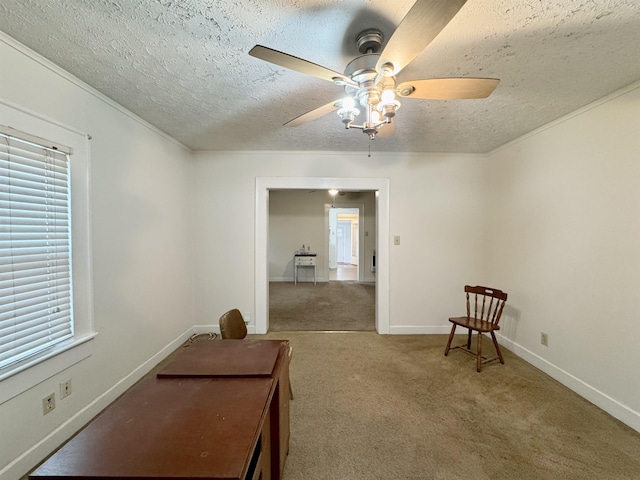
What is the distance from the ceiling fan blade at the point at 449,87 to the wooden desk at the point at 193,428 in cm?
153

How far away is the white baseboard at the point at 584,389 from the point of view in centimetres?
191

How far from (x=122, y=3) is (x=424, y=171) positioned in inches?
127

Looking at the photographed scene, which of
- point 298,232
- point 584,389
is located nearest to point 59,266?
point 584,389

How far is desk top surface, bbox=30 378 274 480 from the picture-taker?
0.77 meters

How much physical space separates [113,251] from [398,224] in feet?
9.75

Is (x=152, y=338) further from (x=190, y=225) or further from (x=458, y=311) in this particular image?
(x=458, y=311)

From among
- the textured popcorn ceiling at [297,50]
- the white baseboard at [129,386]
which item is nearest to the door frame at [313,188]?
the white baseboard at [129,386]

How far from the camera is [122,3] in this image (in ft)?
4.06

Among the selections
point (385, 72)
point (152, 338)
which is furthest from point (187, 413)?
point (152, 338)

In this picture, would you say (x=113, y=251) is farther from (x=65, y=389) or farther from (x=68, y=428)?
(x=68, y=428)

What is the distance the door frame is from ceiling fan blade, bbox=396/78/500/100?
2.09 m

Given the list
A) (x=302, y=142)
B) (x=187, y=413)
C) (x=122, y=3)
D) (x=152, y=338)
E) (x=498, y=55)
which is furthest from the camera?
(x=302, y=142)

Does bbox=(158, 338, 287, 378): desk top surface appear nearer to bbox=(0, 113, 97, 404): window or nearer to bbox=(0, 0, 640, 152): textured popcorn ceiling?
bbox=(0, 113, 97, 404): window

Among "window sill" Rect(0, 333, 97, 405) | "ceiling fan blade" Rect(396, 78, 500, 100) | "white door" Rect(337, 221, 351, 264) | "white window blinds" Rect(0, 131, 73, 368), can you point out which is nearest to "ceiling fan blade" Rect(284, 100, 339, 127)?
"ceiling fan blade" Rect(396, 78, 500, 100)
